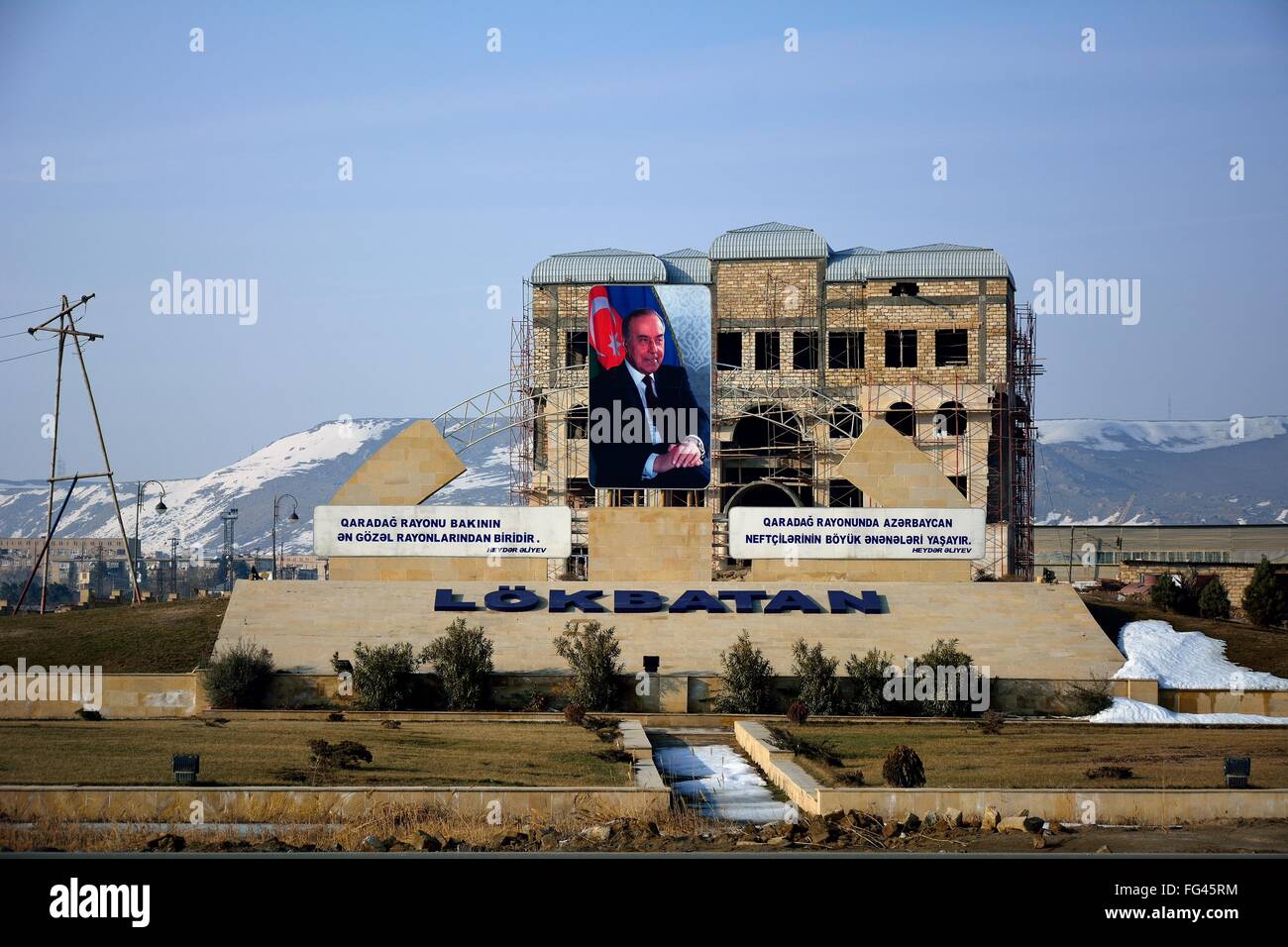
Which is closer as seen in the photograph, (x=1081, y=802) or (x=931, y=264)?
(x=1081, y=802)

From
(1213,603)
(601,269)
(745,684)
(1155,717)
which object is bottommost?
(1155,717)

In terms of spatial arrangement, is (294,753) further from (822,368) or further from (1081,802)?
(822,368)

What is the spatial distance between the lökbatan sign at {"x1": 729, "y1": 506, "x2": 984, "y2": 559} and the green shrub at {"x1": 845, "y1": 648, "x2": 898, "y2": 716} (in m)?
6.64

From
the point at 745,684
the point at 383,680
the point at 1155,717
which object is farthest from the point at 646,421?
the point at 1155,717

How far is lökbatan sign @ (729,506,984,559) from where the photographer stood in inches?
1759

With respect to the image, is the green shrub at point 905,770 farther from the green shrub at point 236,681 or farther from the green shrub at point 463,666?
the green shrub at point 236,681

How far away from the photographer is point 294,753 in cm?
2772

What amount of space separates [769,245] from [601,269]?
30.3 feet

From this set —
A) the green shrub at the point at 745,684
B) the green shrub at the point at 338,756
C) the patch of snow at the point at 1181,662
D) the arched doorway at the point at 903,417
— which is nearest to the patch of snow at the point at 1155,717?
the patch of snow at the point at 1181,662

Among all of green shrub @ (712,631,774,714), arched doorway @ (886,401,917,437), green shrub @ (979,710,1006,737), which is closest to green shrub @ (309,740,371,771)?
green shrub @ (712,631,774,714)

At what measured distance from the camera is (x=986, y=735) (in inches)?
1307
